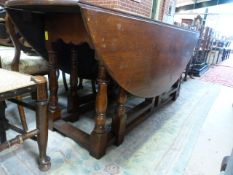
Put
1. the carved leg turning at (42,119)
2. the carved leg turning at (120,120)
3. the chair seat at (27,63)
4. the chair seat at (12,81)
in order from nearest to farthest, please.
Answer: the chair seat at (12,81), the carved leg turning at (42,119), the carved leg turning at (120,120), the chair seat at (27,63)

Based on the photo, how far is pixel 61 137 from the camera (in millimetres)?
1331

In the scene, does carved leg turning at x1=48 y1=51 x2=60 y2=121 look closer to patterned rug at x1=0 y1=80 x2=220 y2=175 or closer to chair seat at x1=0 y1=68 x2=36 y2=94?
patterned rug at x1=0 y1=80 x2=220 y2=175

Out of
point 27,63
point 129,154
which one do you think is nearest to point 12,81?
point 27,63

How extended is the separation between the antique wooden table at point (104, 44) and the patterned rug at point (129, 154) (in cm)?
8

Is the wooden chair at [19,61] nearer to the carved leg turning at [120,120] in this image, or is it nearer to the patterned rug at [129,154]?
the patterned rug at [129,154]

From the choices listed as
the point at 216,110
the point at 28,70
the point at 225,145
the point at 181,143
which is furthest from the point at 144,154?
the point at 216,110

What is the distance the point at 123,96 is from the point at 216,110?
1.58m

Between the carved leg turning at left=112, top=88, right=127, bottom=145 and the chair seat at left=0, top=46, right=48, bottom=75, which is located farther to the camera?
the chair seat at left=0, top=46, right=48, bottom=75

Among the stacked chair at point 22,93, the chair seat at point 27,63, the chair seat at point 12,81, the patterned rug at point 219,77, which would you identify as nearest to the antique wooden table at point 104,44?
the chair seat at point 27,63

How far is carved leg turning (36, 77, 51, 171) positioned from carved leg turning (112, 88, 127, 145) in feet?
1.60

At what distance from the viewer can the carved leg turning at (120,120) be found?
4.01ft

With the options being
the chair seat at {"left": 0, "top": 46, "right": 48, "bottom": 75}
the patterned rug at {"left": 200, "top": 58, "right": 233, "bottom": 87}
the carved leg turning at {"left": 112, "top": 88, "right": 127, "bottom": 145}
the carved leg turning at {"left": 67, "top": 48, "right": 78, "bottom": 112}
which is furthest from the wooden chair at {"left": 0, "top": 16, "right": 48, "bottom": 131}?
the patterned rug at {"left": 200, "top": 58, "right": 233, "bottom": 87}

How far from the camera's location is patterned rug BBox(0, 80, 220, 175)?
3.44 ft

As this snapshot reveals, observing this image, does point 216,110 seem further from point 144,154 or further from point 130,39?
point 130,39
